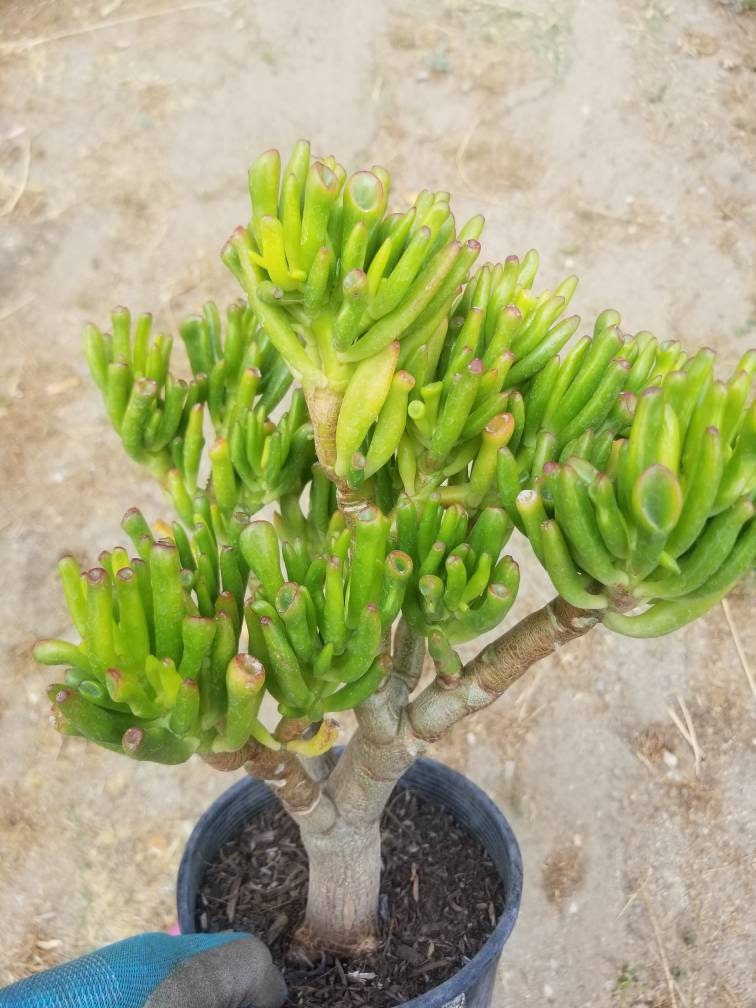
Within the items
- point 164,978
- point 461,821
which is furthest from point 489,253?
point 164,978

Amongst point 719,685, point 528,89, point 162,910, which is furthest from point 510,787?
point 528,89

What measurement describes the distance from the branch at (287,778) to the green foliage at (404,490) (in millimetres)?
31

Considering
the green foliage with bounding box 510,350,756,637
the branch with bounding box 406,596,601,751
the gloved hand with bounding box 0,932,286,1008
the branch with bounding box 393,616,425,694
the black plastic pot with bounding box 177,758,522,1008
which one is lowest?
the black plastic pot with bounding box 177,758,522,1008

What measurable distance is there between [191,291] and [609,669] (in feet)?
4.62

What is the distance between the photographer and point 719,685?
180 cm

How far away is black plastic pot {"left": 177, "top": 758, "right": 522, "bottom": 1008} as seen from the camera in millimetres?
975

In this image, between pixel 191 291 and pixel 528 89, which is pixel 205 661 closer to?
pixel 191 291

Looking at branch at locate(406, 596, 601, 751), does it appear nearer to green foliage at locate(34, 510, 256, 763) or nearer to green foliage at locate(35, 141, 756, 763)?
green foliage at locate(35, 141, 756, 763)

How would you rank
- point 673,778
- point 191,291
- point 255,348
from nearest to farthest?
point 255,348
point 673,778
point 191,291

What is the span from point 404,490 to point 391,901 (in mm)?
630

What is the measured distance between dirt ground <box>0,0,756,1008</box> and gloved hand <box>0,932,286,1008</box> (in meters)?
0.67

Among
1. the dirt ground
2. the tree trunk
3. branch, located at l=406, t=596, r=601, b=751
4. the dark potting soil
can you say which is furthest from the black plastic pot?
the dirt ground

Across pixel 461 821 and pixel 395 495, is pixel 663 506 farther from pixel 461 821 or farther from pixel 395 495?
pixel 461 821

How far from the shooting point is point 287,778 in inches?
34.2
